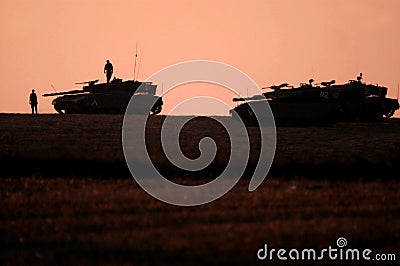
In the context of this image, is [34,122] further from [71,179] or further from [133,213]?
[133,213]

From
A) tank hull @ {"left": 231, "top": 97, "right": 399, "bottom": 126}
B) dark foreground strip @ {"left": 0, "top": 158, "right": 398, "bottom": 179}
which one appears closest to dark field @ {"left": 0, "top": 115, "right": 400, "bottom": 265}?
dark foreground strip @ {"left": 0, "top": 158, "right": 398, "bottom": 179}

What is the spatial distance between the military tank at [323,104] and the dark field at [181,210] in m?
24.8

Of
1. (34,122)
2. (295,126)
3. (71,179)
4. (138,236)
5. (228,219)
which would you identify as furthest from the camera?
(295,126)

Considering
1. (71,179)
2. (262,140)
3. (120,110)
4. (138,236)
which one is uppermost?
(120,110)

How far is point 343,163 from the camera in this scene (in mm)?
34188

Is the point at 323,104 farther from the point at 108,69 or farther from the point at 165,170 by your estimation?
the point at 165,170

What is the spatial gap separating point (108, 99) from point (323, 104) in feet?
56.4

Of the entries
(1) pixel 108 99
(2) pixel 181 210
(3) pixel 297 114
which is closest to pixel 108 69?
(1) pixel 108 99

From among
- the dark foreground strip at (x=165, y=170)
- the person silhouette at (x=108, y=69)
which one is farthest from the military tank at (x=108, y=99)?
the dark foreground strip at (x=165, y=170)

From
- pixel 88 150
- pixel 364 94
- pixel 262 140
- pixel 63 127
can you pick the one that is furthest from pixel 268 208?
pixel 364 94

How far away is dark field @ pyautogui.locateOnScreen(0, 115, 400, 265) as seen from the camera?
59.3 feet

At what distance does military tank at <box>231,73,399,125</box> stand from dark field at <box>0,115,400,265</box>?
24.8 meters

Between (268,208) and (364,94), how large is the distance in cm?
4923

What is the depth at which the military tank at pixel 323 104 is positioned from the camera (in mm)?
67125
